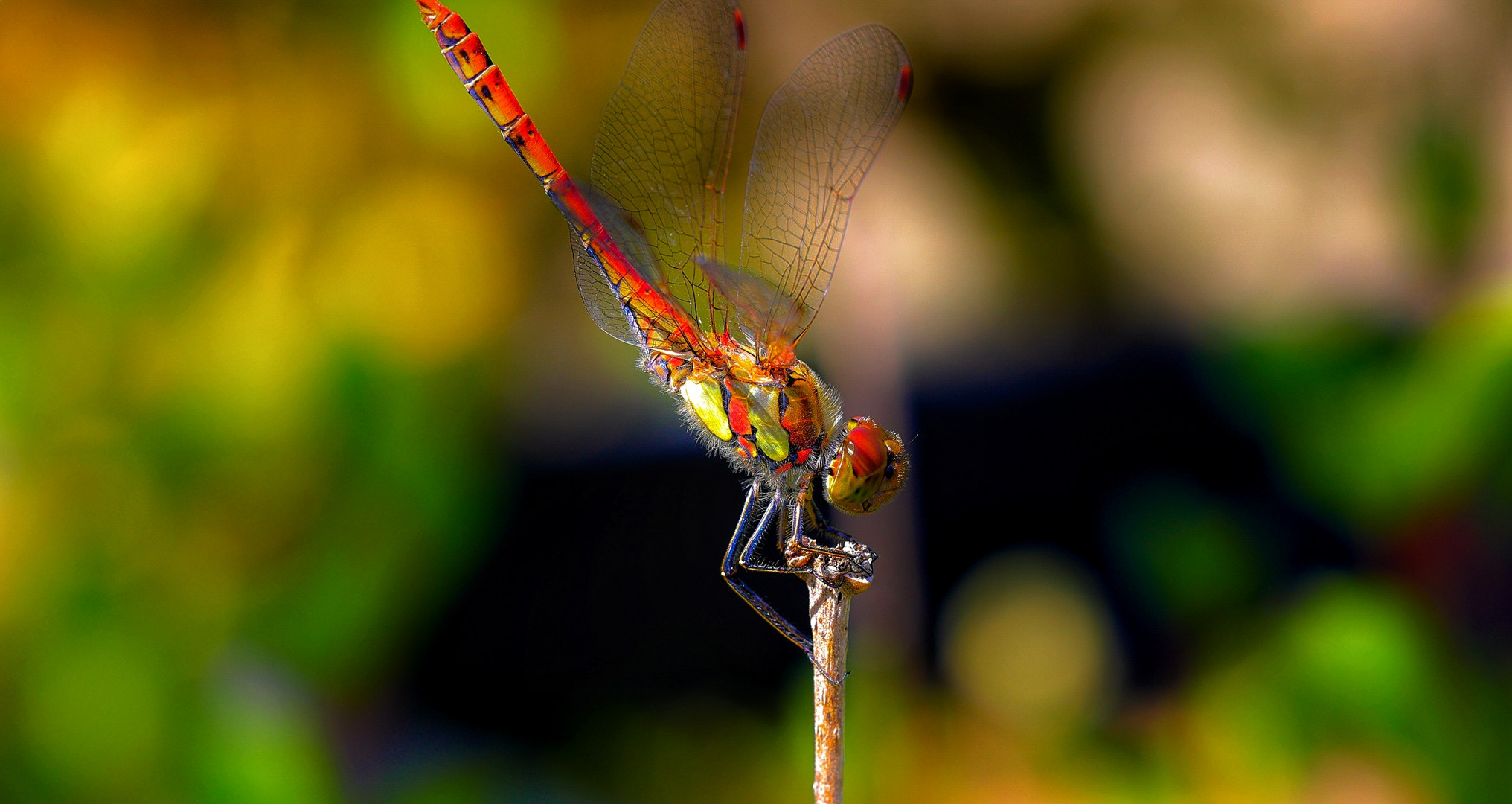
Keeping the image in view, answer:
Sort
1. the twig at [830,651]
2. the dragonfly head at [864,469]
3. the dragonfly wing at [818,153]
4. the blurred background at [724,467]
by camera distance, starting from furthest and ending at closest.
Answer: the blurred background at [724,467] → the dragonfly wing at [818,153] → the dragonfly head at [864,469] → the twig at [830,651]

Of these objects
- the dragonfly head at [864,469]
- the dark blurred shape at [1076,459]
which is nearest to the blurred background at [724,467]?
the dark blurred shape at [1076,459]

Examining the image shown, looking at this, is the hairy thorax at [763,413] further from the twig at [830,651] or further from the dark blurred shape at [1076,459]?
the dark blurred shape at [1076,459]

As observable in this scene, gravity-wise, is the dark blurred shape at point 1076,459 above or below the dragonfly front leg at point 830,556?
below

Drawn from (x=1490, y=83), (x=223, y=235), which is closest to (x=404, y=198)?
(x=223, y=235)

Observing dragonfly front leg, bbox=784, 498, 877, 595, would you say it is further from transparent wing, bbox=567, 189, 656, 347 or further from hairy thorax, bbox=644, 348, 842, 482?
transparent wing, bbox=567, 189, 656, 347

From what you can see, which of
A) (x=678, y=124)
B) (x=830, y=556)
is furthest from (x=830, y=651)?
(x=678, y=124)

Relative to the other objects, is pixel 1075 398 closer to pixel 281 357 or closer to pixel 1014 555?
pixel 1014 555
